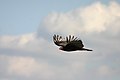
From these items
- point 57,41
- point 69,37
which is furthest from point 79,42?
point 57,41

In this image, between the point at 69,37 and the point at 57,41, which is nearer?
the point at 69,37

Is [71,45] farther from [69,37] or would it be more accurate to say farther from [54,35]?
[54,35]

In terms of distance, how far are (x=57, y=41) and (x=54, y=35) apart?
1.05 meters

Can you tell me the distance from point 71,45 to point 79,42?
1509 mm

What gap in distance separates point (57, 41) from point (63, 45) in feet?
9.61

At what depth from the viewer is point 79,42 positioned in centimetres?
5909

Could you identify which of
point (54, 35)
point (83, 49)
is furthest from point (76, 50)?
point (54, 35)

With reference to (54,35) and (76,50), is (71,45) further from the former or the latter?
(54,35)

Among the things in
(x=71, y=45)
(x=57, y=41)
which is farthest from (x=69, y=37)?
(x=57, y=41)

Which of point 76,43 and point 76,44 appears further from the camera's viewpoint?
point 76,44

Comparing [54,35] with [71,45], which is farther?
[54,35]

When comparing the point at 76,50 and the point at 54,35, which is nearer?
the point at 76,50

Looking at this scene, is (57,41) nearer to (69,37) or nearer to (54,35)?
(54,35)

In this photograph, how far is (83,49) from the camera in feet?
199
